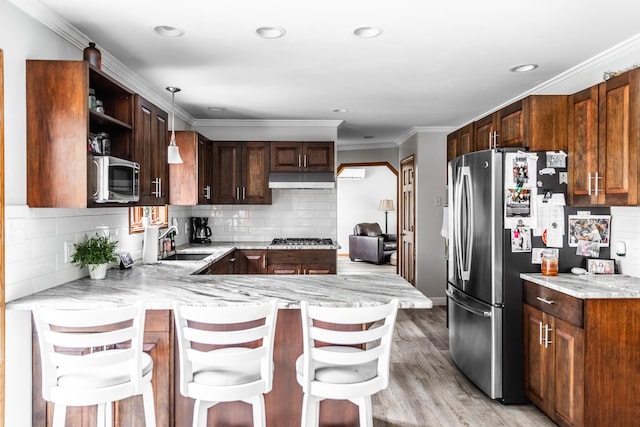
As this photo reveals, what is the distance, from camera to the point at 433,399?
10.7ft

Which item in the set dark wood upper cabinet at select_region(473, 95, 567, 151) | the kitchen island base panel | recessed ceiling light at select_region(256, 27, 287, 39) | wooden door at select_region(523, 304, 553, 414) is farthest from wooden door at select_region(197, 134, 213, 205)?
wooden door at select_region(523, 304, 553, 414)

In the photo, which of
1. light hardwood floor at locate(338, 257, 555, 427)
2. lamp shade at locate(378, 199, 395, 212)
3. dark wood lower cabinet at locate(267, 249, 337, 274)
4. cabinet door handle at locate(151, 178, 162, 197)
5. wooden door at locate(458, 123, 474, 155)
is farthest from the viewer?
lamp shade at locate(378, 199, 395, 212)

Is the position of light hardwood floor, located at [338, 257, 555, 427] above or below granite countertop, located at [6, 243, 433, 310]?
below

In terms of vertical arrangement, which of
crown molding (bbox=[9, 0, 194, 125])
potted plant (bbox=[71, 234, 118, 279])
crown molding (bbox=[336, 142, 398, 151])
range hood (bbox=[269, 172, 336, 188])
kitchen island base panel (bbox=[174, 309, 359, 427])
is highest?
crown molding (bbox=[336, 142, 398, 151])

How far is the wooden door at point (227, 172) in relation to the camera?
17.7 ft

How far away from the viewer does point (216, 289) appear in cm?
251

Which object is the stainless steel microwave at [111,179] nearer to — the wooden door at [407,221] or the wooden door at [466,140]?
the wooden door at [466,140]

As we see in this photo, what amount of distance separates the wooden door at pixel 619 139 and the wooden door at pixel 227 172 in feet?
12.6

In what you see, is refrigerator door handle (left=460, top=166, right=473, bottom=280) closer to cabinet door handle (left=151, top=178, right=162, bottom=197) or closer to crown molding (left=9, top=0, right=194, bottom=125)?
cabinet door handle (left=151, top=178, right=162, bottom=197)

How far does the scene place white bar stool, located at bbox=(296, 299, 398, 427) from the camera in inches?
75.0

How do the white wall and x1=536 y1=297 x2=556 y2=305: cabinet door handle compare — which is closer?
x1=536 y1=297 x2=556 y2=305: cabinet door handle

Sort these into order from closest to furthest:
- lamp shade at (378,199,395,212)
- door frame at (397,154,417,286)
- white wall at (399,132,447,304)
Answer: white wall at (399,132,447,304) → door frame at (397,154,417,286) → lamp shade at (378,199,395,212)

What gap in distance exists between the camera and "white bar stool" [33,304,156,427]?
1.84 meters

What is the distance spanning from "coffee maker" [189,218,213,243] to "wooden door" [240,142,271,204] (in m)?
0.61
